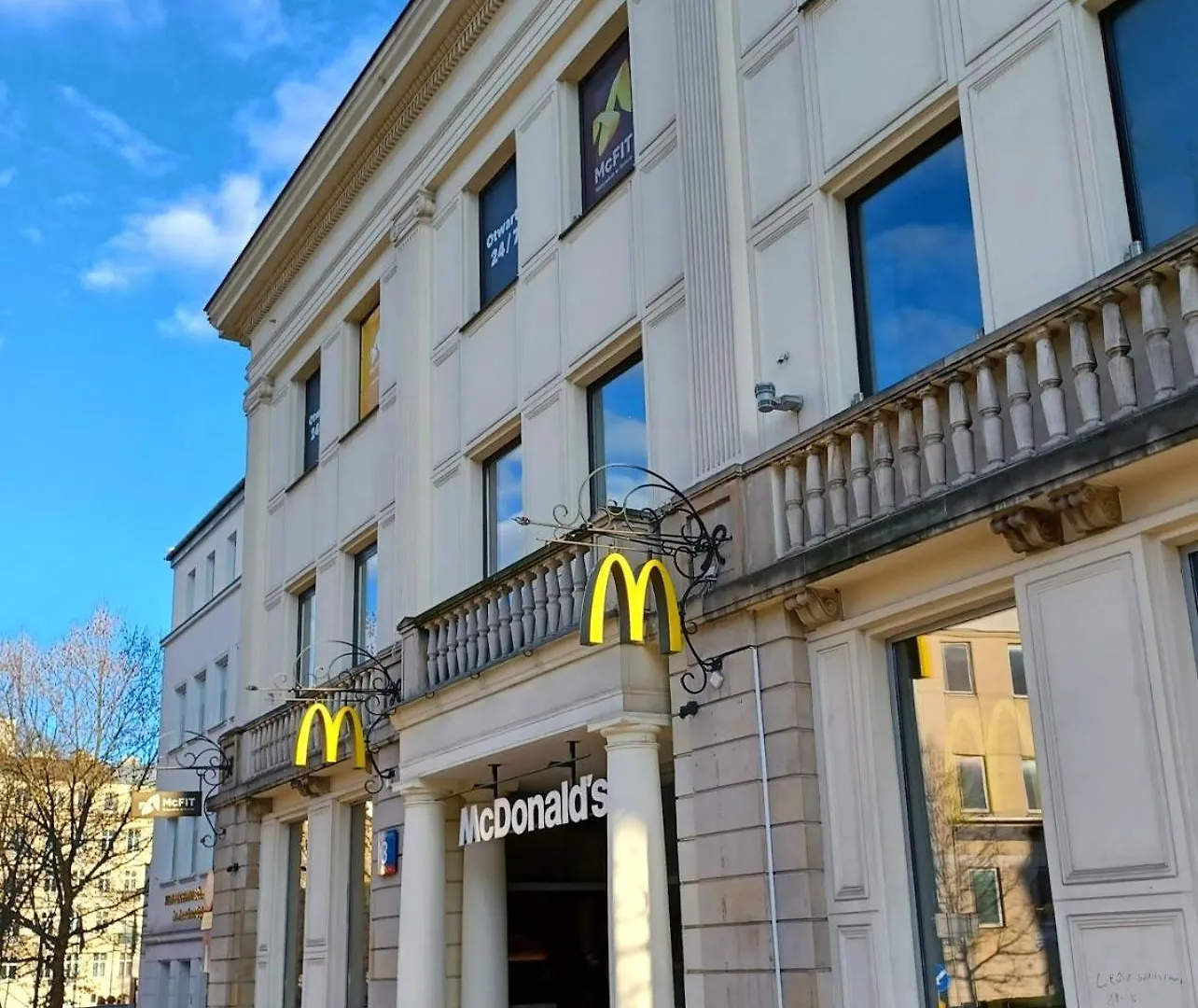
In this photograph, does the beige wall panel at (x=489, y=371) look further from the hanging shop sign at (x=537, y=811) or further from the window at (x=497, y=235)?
the hanging shop sign at (x=537, y=811)

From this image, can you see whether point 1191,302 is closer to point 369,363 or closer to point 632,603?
point 632,603

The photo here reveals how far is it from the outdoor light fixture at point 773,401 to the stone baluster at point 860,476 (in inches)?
41.6

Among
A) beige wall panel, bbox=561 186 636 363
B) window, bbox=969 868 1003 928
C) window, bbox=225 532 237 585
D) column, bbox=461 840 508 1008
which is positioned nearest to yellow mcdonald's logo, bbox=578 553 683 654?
window, bbox=969 868 1003 928

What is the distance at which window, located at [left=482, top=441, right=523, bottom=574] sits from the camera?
16844mm

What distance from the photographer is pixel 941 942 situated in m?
10.2

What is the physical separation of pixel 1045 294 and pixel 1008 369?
2.23ft

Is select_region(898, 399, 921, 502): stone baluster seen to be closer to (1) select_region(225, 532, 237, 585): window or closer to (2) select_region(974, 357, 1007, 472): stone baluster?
(2) select_region(974, 357, 1007, 472): stone baluster

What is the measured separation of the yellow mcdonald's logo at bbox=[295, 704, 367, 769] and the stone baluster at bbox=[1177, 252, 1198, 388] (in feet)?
37.5

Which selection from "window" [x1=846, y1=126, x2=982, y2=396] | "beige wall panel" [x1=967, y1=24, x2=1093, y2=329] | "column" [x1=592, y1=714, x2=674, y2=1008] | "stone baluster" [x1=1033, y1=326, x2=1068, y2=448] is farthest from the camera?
"column" [x1=592, y1=714, x2=674, y2=1008]

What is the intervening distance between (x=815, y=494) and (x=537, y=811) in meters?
4.89

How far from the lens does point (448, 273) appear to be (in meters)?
19.0

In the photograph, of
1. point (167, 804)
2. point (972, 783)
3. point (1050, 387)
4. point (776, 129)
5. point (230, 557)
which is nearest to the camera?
point (1050, 387)

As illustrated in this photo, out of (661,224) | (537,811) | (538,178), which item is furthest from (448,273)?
(537,811)

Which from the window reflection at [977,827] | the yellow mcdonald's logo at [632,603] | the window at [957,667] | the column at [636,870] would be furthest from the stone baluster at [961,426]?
the column at [636,870]
